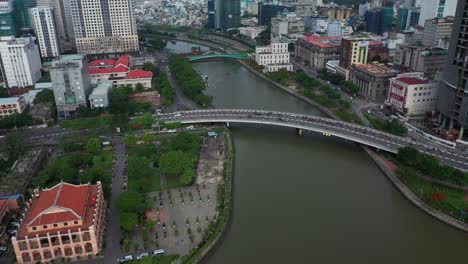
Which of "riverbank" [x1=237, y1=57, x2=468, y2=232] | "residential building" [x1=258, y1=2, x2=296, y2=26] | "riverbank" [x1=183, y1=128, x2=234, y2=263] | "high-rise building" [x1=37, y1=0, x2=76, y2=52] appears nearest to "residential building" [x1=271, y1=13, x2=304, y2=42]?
"residential building" [x1=258, y1=2, x2=296, y2=26]

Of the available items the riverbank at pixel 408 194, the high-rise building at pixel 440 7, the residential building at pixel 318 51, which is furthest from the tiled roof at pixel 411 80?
the high-rise building at pixel 440 7

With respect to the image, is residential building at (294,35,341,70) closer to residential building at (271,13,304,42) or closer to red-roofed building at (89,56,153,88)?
residential building at (271,13,304,42)

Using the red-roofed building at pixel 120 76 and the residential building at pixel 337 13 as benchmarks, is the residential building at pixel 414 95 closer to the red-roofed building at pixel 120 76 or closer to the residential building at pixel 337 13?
the red-roofed building at pixel 120 76

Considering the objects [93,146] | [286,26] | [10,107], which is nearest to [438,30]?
[286,26]

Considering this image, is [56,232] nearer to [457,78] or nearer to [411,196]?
[411,196]

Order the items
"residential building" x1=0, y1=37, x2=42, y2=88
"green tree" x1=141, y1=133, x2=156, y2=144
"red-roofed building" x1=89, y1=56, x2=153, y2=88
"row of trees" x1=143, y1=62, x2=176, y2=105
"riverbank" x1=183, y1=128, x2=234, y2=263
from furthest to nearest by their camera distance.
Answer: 1. "red-roofed building" x1=89, y1=56, x2=153, y2=88
2. "residential building" x1=0, y1=37, x2=42, y2=88
3. "row of trees" x1=143, y1=62, x2=176, y2=105
4. "green tree" x1=141, y1=133, x2=156, y2=144
5. "riverbank" x1=183, y1=128, x2=234, y2=263

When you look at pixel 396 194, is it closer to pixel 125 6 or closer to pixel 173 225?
pixel 173 225
